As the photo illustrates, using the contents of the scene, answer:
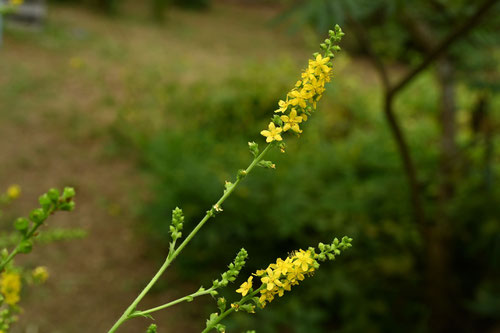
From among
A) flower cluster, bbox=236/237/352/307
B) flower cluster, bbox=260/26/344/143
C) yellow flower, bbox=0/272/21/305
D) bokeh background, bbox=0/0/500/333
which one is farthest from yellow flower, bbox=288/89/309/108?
bokeh background, bbox=0/0/500/333

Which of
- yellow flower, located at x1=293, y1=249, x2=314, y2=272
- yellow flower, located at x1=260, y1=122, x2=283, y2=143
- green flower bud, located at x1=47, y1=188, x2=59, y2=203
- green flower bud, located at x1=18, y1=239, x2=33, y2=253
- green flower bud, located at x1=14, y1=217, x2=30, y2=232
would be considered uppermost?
yellow flower, located at x1=260, y1=122, x2=283, y2=143

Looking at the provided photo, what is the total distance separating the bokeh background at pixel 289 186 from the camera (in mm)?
3404

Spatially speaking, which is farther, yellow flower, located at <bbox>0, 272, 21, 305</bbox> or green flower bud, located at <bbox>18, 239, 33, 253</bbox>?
yellow flower, located at <bbox>0, 272, 21, 305</bbox>

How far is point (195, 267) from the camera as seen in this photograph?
4090 mm

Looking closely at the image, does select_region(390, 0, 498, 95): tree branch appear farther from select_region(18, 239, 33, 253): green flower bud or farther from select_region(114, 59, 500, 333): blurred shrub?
select_region(18, 239, 33, 253): green flower bud

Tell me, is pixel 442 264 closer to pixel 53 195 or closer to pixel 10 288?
pixel 10 288

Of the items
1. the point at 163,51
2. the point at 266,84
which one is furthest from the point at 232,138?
the point at 163,51

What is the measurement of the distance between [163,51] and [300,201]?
24.6 feet

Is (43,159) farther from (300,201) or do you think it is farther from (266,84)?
(300,201)

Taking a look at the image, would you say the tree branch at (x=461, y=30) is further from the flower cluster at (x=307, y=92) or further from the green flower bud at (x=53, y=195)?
the green flower bud at (x=53, y=195)

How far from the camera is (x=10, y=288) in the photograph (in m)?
1.05

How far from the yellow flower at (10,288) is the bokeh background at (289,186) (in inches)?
67.4

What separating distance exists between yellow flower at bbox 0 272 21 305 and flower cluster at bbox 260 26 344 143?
1.85 ft

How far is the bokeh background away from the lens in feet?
11.2
